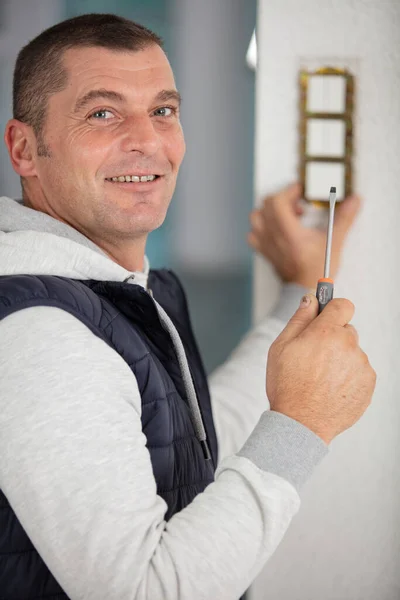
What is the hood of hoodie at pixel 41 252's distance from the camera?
0.79 metres

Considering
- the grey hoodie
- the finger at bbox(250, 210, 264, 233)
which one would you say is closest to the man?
the grey hoodie

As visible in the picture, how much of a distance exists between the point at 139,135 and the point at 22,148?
18 centimetres

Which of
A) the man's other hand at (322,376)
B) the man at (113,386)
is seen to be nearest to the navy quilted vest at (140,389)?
the man at (113,386)

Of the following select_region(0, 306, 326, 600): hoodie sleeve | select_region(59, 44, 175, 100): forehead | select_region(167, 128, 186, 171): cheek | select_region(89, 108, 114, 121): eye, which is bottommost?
select_region(0, 306, 326, 600): hoodie sleeve

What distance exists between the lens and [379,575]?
3.37ft

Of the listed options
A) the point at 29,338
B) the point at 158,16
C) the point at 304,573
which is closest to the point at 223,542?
the point at 29,338

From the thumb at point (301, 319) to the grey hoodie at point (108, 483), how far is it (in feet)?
0.30

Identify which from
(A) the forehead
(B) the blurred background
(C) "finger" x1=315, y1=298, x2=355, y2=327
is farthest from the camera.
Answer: (B) the blurred background

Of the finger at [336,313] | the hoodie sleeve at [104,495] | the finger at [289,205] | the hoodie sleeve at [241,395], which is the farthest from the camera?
the hoodie sleeve at [241,395]

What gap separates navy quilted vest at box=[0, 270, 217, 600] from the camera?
2.41ft

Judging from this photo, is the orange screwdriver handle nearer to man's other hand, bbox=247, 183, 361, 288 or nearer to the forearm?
man's other hand, bbox=247, 183, 361, 288

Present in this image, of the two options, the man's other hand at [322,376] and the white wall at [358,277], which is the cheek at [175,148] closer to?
the white wall at [358,277]

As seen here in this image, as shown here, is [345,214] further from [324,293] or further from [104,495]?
[104,495]

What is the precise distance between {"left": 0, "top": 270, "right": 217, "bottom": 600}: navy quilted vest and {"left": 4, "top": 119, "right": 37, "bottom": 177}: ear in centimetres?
26
